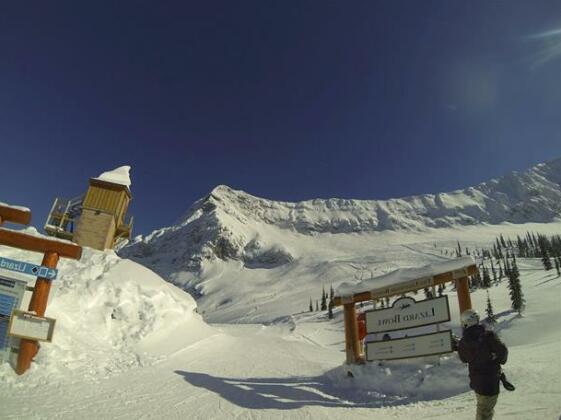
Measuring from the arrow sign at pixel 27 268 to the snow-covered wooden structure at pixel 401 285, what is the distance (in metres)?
7.82

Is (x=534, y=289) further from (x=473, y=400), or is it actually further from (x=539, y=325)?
(x=473, y=400)

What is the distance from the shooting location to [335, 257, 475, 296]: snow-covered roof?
9.70 meters

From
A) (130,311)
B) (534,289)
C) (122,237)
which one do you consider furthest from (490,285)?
(130,311)

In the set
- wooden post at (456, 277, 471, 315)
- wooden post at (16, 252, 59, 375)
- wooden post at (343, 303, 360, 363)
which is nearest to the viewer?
wooden post at (16, 252, 59, 375)

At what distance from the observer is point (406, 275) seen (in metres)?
10.7

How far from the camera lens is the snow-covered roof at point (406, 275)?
970 centimetres

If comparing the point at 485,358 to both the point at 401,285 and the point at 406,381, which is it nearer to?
the point at 406,381

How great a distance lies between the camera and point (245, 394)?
326 inches

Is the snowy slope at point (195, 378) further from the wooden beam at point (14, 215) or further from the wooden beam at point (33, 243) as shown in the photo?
the wooden beam at point (14, 215)

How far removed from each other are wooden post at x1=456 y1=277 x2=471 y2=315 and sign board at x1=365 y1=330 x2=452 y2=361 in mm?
981

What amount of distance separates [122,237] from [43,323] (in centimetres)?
1486

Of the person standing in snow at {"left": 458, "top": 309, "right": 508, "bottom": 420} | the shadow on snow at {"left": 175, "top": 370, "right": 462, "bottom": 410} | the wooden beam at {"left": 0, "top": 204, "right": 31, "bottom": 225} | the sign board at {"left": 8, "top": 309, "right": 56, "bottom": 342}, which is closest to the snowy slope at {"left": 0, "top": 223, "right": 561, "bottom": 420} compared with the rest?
the shadow on snow at {"left": 175, "top": 370, "right": 462, "bottom": 410}

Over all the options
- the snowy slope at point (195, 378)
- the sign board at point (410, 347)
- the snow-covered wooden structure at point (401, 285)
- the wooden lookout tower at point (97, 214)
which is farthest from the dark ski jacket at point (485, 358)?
the wooden lookout tower at point (97, 214)

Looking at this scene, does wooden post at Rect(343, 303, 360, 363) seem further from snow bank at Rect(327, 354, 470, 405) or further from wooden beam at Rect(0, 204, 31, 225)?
wooden beam at Rect(0, 204, 31, 225)
